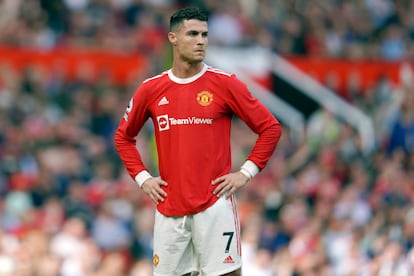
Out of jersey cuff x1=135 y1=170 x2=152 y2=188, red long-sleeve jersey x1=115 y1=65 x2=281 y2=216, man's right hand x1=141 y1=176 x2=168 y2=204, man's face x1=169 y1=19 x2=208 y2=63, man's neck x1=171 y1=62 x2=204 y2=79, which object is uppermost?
man's face x1=169 y1=19 x2=208 y2=63

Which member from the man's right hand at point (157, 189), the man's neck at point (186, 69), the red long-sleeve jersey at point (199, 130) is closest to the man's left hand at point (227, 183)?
the red long-sleeve jersey at point (199, 130)

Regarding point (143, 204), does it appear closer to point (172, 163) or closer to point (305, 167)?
point (305, 167)

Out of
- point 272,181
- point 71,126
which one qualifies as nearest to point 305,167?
point 272,181

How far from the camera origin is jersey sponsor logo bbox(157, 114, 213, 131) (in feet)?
28.2

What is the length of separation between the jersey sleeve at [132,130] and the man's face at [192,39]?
17.0 inches

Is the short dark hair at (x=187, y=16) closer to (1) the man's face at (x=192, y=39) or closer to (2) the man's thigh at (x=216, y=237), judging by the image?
(1) the man's face at (x=192, y=39)

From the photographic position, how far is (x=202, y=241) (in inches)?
340

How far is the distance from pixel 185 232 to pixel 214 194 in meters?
0.33

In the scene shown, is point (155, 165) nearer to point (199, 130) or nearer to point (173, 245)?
point (173, 245)

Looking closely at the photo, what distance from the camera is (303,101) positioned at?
21609 mm

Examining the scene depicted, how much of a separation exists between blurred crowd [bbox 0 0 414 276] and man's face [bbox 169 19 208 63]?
5045 millimetres

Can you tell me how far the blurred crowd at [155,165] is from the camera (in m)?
14.8

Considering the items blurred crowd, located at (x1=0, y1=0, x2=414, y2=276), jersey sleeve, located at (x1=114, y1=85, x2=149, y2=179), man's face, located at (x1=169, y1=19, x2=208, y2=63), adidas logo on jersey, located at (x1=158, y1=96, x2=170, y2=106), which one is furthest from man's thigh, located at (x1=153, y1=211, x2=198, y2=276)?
blurred crowd, located at (x1=0, y1=0, x2=414, y2=276)

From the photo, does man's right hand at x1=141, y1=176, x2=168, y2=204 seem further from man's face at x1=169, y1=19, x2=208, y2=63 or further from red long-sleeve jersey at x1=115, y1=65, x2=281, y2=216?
man's face at x1=169, y1=19, x2=208, y2=63
